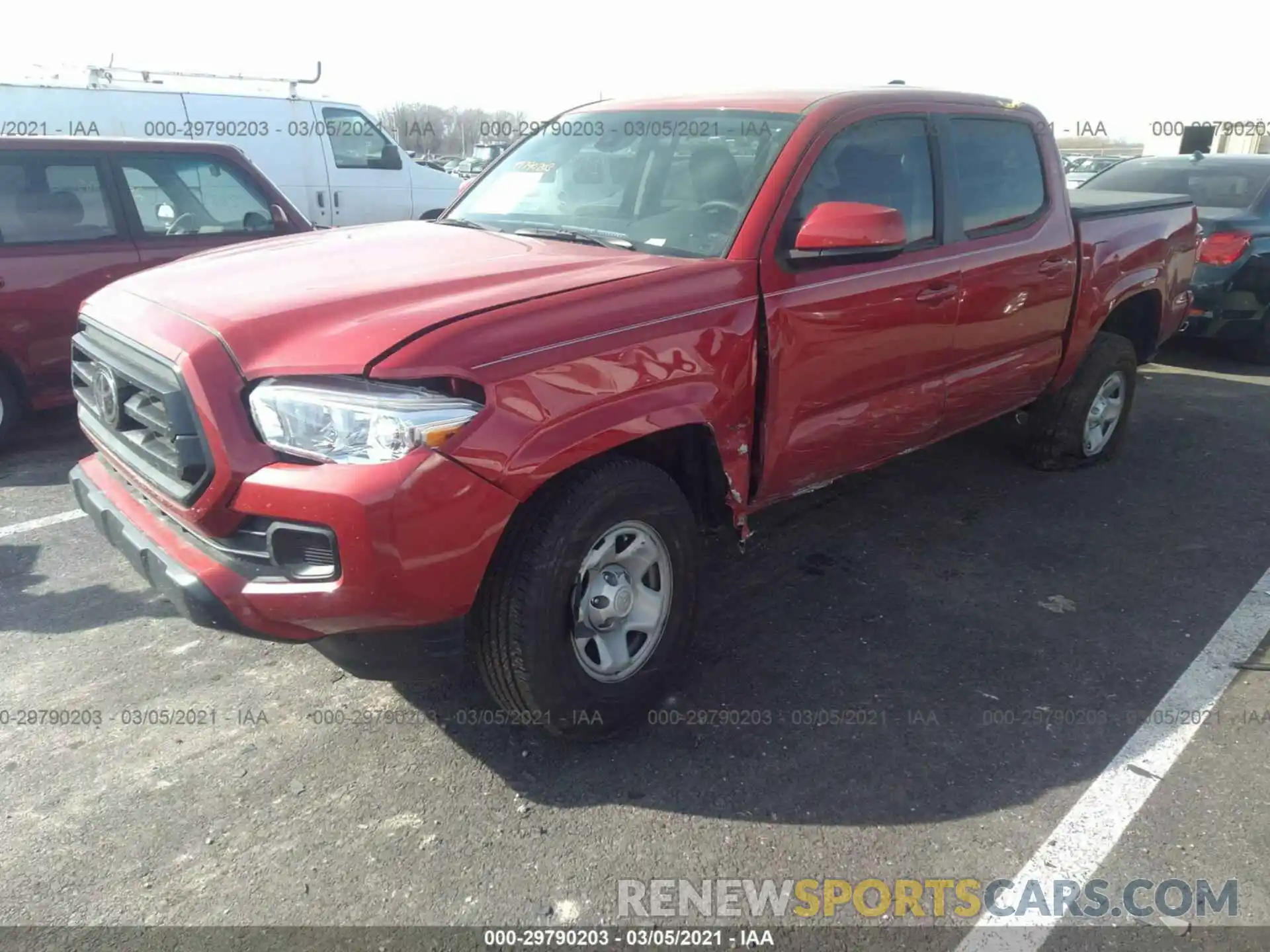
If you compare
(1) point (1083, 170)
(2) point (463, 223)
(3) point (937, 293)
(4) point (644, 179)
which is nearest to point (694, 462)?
(4) point (644, 179)

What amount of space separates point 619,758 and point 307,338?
1539 mm

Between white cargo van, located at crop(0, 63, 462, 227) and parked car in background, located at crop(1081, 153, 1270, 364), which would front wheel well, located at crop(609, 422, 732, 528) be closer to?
parked car in background, located at crop(1081, 153, 1270, 364)

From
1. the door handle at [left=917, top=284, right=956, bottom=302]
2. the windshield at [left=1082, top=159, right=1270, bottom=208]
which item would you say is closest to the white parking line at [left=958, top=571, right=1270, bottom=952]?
the door handle at [left=917, top=284, right=956, bottom=302]

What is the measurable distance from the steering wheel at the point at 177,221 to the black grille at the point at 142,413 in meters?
3.09

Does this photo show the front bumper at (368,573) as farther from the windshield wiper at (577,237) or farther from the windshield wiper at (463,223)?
the windshield wiper at (463,223)

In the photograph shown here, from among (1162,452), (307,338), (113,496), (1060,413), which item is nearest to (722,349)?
(307,338)

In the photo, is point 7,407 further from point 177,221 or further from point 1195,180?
point 1195,180

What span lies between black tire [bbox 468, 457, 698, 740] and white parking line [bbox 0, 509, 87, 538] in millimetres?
2742

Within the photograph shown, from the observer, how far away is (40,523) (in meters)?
4.48

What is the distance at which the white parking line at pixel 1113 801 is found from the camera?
7.59 ft

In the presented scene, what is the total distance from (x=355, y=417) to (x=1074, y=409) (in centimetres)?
412

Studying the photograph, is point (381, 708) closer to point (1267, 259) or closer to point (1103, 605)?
point (1103, 605)

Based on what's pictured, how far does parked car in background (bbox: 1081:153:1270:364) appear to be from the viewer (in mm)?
7469

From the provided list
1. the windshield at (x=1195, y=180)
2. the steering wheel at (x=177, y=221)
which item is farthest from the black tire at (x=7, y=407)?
the windshield at (x=1195, y=180)
